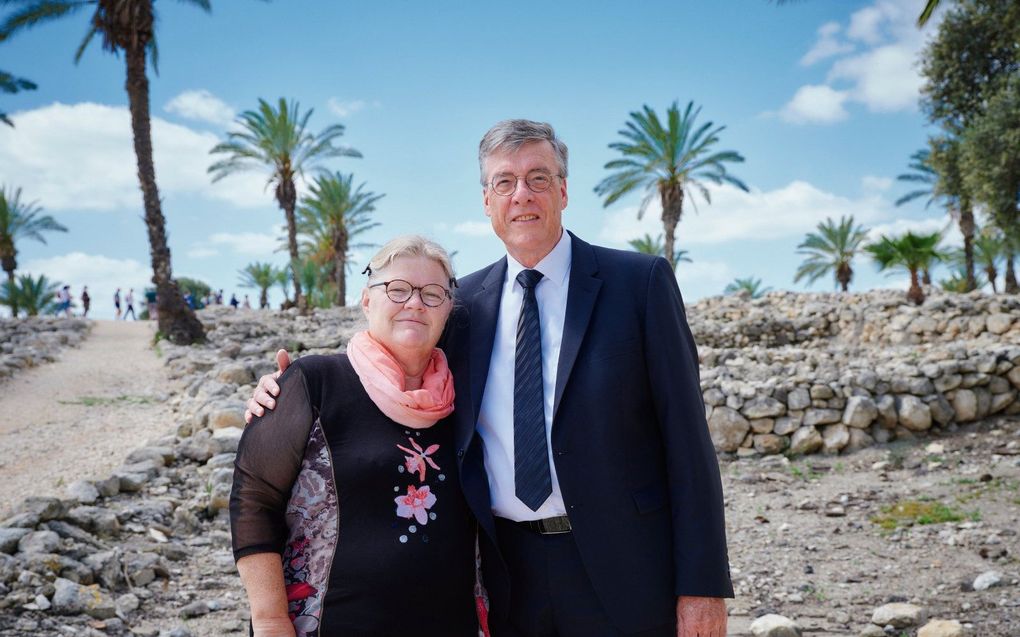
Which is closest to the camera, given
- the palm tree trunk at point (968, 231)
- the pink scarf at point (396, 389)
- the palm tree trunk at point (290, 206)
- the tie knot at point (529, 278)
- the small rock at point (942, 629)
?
the pink scarf at point (396, 389)

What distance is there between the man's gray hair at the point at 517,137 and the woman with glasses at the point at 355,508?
660 mm

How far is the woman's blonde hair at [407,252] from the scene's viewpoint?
2514mm

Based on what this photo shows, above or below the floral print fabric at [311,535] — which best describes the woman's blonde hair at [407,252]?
above

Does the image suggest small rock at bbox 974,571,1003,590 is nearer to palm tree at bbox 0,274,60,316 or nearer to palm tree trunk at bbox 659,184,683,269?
palm tree trunk at bbox 659,184,683,269

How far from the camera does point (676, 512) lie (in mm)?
2396

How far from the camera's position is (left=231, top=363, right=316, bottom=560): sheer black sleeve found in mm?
2250

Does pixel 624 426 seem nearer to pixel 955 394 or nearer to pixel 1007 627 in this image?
pixel 1007 627

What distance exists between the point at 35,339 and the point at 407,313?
64.7 feet

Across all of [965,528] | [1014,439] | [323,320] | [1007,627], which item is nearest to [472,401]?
[1007,627]

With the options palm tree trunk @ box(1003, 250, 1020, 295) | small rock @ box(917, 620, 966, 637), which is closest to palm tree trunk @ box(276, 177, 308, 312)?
small rock @ box(917, 620, 966, 637)

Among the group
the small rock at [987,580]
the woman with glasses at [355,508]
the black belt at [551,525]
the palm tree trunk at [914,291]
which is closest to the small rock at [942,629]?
the small rock at [987,580]

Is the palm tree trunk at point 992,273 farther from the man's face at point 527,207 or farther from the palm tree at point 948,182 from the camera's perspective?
the man's face at point 527,207

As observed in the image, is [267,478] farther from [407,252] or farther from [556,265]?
[556,265]

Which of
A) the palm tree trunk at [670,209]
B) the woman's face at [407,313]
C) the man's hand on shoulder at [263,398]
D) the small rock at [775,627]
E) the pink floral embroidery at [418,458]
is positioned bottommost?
the small rock at [775,627]
